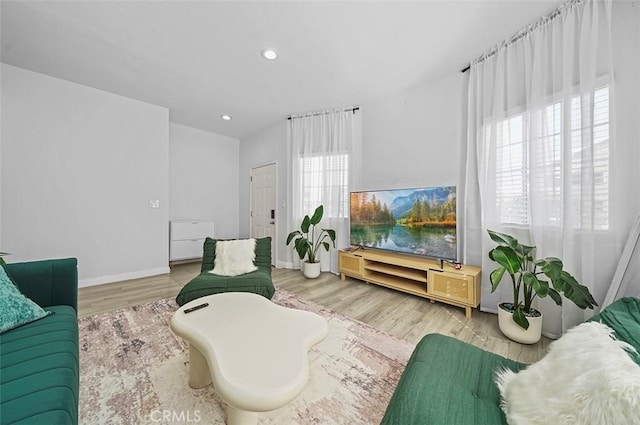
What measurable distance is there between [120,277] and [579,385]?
450cm

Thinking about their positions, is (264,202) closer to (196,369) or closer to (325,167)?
(325,167)

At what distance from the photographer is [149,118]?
353 centimetres

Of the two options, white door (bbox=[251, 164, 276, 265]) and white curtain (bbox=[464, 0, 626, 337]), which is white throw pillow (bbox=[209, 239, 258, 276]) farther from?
white curtain (bbox=[464, 0, 626, 337])

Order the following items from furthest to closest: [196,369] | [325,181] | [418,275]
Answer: [325,181] < [418,275] < [196,369]

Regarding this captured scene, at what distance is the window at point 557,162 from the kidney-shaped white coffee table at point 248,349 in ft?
6.89

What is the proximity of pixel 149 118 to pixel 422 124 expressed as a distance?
4.01 metres

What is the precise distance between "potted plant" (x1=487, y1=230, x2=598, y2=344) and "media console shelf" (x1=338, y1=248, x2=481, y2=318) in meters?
0.30

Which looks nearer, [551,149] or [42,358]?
[42,358]

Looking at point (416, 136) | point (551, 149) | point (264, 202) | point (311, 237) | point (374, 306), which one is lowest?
point (374, 306)

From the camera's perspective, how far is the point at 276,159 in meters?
4.41

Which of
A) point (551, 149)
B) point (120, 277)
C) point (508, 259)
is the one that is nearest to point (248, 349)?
point (508, 259)

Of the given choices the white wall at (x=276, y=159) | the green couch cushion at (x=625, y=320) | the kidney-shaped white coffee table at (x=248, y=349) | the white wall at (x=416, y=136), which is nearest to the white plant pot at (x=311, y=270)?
the white wall at (x=276, y=159)

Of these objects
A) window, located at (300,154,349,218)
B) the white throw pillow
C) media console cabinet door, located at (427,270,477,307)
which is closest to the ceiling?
window, located at (300,154,349,218)

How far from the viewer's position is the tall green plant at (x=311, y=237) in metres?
3.54
